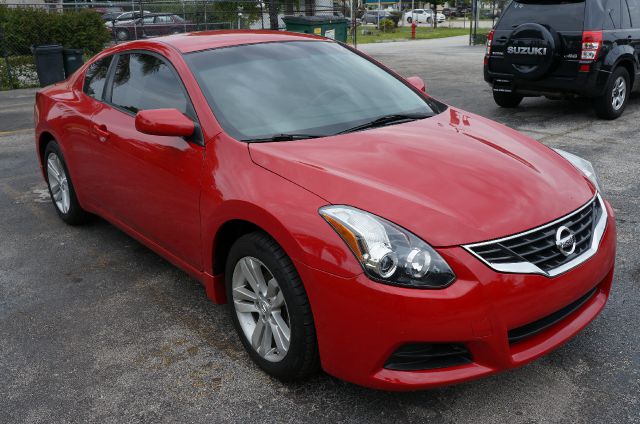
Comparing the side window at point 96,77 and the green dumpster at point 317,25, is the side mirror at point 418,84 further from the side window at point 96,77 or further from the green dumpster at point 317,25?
the green dumpster at point 317,25

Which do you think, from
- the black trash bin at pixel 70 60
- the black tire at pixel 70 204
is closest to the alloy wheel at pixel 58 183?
the black tire at pixel 70 204

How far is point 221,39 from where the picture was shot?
3818 mm

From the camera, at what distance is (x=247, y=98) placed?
3314 millimetres

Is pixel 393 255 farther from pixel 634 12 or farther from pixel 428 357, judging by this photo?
pixel 634 12

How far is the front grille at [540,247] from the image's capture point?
2.36 m

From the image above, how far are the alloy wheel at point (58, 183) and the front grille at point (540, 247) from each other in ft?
12.0

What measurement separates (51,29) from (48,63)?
6.44 ft

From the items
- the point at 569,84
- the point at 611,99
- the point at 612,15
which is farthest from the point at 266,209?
the point at 612,15

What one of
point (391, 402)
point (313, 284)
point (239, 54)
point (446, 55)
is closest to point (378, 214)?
point (313, 284)

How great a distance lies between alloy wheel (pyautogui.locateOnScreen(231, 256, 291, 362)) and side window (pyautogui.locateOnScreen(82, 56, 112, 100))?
2.13 metres

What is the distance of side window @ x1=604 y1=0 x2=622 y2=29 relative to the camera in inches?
323

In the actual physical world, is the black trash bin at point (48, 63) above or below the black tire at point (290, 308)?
Result: above

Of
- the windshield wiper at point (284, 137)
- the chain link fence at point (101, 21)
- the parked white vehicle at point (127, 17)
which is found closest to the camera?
the windshield wiper at point (284, 137)

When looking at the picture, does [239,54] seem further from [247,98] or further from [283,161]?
[283,161]
